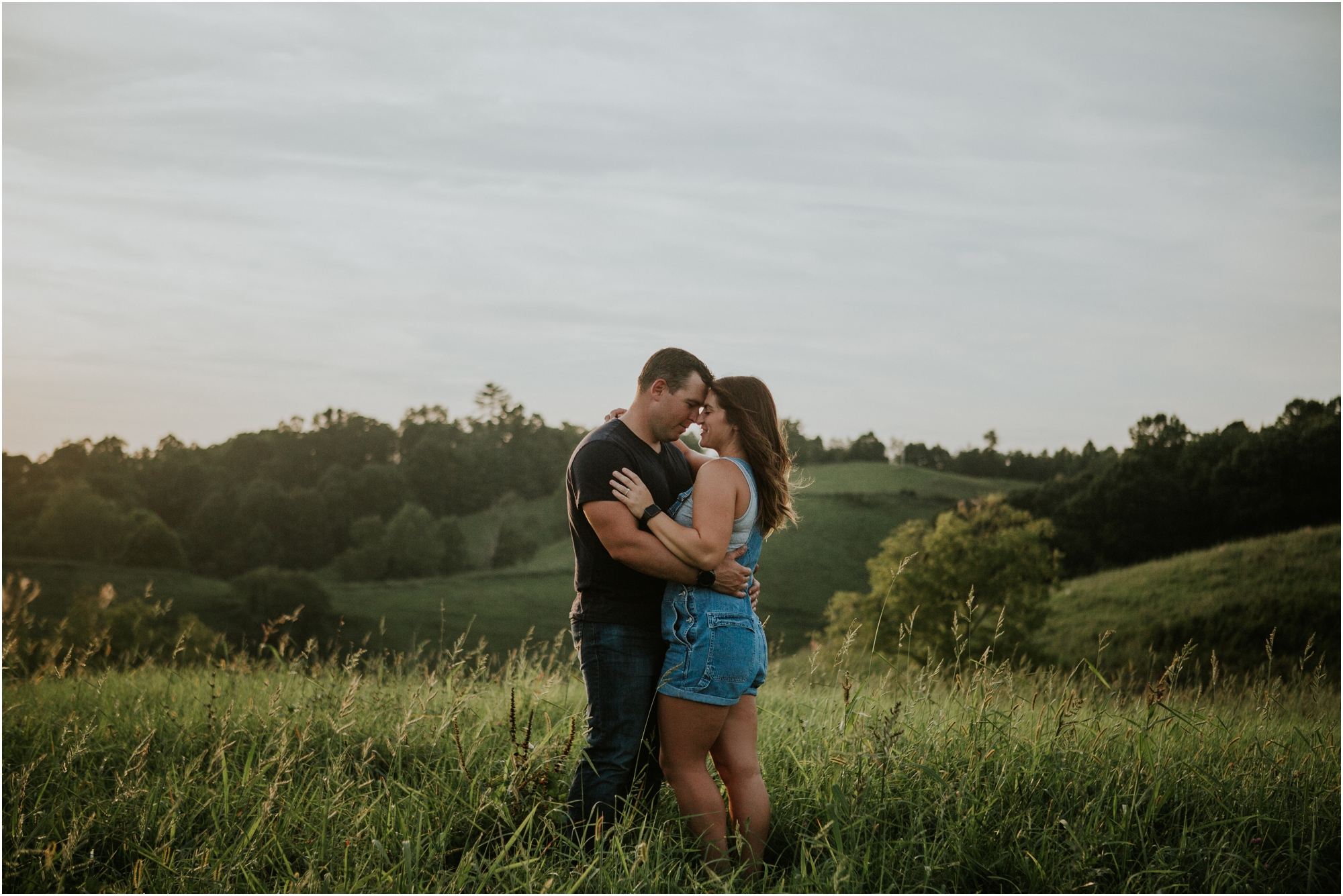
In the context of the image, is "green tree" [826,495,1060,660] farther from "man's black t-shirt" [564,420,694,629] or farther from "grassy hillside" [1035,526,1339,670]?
"man's black t-shirt" [564,420,694,629]

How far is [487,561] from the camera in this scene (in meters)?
69.2

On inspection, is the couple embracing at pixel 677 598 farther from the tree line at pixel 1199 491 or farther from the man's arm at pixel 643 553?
the tree line at pixel 1199 491

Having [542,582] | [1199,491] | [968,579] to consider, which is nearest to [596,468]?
[968,579]

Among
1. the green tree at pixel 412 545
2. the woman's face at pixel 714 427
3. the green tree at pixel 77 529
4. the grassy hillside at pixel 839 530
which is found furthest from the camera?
the green tree at pixel 412 545

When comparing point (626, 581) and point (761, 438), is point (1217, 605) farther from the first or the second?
point (626, 581)

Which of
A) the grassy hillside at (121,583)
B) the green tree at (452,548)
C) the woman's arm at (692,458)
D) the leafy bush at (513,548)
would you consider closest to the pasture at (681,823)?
the woman's arm at (692,458)

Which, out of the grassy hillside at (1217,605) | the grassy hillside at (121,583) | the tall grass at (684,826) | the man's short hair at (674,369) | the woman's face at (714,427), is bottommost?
the grassy hillside at (121,583)

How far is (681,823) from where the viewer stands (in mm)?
3572

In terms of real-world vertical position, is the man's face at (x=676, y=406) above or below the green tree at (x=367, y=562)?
above

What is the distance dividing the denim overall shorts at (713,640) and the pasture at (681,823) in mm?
560

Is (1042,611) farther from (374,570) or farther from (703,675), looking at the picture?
(374,570)

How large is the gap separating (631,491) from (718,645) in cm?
79

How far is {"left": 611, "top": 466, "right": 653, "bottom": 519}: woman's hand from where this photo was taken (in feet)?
11.5

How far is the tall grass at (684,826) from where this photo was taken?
128 inches
